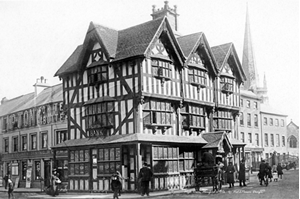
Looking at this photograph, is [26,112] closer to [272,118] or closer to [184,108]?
[184,108]

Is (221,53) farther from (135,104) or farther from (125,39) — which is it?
(135,104)

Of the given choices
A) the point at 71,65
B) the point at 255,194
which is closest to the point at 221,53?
the point at 71,65

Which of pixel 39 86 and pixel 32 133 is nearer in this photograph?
pixel 39 86

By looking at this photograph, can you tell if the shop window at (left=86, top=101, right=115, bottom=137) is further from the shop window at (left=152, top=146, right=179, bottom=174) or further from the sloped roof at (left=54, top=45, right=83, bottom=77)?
the shop window at (left=152, top=146, right=179, bottom=174)

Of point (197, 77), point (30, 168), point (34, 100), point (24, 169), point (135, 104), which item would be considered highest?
point (197, 77)

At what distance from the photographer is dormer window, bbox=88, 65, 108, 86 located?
20.8 m

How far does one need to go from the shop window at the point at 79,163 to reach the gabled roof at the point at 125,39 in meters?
4.48


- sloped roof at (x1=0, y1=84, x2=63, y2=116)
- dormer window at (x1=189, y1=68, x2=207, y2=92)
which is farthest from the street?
sloped roof at (x1=0, y1=84, x2=63, y2=116)

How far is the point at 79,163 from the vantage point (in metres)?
21.7

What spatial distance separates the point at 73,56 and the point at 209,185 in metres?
10.6

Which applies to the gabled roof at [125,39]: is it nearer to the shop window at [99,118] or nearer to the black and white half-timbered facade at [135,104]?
the black and white half-timbered facade at [135,104]

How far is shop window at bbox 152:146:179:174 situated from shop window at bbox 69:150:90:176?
379 cm

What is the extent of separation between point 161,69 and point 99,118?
13.2 ft

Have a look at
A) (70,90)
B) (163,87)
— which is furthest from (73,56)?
(163,87)
